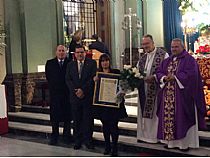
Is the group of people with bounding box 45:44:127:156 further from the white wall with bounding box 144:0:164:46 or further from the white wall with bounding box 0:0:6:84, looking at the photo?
the white wall with bounding box 144:0:164:46

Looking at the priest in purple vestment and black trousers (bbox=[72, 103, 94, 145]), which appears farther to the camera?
black trousers (bbox=[72, 103, 94, 145])

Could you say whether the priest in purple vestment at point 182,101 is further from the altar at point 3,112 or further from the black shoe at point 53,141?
the altar at point 3,112

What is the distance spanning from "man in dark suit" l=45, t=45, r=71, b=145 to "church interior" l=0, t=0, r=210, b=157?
421mm

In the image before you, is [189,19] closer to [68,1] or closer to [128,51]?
[128,51]

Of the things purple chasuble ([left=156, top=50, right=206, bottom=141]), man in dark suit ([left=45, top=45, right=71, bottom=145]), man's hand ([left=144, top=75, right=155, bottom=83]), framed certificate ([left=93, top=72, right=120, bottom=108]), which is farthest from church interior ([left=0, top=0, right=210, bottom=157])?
man's hand ([left=144, top=75, right=155, bottom=83])

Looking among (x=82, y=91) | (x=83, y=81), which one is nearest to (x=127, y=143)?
(x=82, y=91)

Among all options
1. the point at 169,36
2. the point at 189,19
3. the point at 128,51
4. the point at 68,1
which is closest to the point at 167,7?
the point at 169,36

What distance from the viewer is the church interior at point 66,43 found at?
6363mm

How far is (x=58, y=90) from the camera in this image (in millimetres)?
6453

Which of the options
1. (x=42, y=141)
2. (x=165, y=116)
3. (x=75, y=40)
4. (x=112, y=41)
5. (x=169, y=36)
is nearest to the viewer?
(x=165, y=116)

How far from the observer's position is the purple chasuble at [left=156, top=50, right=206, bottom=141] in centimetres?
526

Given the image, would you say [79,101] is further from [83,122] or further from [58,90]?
[58,90]

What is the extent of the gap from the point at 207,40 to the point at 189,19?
2.70 feet

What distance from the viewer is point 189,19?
8.09 metres
